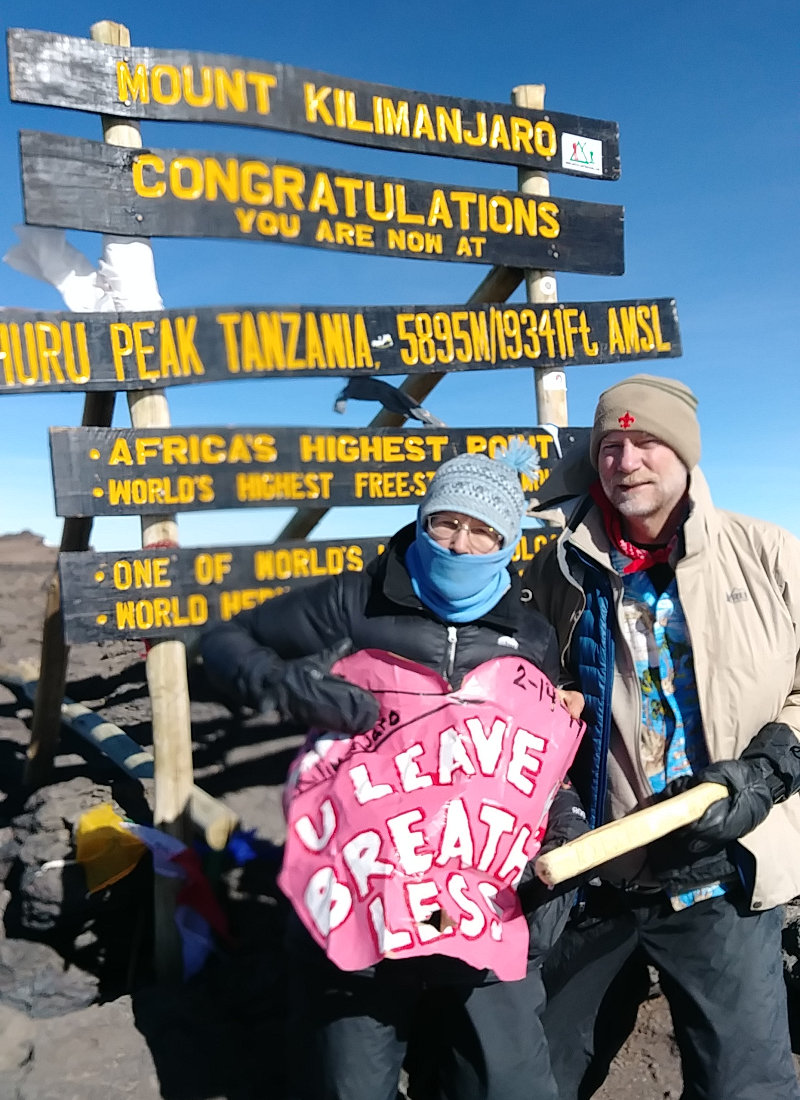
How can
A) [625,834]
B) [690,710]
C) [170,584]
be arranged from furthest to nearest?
[170,584] < [690,710] < [625,834]

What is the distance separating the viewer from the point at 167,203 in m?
3.78

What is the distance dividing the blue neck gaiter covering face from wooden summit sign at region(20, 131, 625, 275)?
2.26 m

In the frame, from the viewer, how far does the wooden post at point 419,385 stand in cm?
465

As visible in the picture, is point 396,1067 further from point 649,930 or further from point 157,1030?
point 157,1030

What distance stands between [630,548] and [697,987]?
52.7 inches

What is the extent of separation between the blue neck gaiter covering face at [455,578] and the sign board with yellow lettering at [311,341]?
1.94m

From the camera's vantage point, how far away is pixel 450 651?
2398 millimetres

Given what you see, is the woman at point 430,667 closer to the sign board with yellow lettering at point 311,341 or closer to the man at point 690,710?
the man at point 690,710

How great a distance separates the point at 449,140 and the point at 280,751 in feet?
13.0

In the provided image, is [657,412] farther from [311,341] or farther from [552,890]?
[311,341]

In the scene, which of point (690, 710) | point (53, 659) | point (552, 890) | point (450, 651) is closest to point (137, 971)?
point (53, 659)

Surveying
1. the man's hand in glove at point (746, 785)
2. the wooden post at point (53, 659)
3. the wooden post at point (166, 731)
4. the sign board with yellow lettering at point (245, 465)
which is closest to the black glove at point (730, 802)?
the man's hand in glove at point (746, 785)

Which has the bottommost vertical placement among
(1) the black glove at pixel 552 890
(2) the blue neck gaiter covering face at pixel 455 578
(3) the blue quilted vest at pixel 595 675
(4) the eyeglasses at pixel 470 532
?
(1) the black glove at pixel 552 890

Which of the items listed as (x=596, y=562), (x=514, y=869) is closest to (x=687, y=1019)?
(x=514, y=869)
